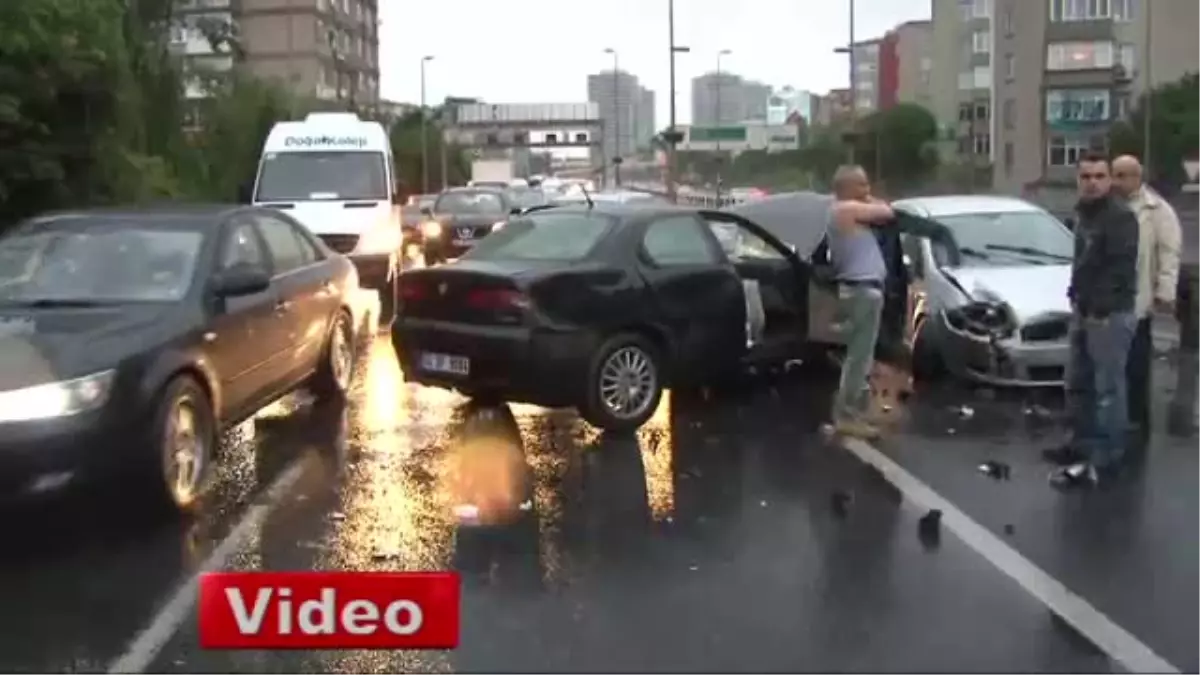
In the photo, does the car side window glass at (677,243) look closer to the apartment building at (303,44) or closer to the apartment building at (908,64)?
the apartment building at (303,44)

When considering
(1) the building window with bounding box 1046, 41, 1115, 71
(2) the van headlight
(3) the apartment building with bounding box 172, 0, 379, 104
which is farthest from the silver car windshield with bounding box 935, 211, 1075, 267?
(3) the apartment building with bounding box 172, 0, 379, 104

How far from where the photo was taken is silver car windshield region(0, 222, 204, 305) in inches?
312

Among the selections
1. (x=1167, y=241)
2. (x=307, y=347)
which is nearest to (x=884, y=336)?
(x=1167, y=241)

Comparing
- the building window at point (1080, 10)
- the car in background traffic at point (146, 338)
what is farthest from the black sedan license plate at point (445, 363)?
the building window at point (1080, 10)

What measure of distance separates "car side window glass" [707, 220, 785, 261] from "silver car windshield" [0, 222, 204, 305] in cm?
426

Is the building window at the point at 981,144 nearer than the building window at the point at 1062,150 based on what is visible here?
No

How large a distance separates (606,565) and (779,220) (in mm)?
6995

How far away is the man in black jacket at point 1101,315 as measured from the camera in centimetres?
752

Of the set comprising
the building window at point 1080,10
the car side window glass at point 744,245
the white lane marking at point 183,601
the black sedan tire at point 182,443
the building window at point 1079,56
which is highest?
the building window at point 1080,10

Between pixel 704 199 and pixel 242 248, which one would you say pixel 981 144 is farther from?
pixel 242 248

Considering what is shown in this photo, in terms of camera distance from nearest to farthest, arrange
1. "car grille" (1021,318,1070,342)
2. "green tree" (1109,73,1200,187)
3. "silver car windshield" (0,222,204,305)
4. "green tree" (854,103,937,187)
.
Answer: "silver car windshield" (0,222,204,305), "car grille" (1021,318,1070,342), "green tree" (1109,73,1200,187), "green tree" (854,103,937,187)

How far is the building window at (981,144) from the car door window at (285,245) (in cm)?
8396

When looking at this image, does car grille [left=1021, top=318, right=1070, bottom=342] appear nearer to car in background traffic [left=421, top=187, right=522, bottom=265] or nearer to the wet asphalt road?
the wet asphalt road

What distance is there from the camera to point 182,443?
7371mm
